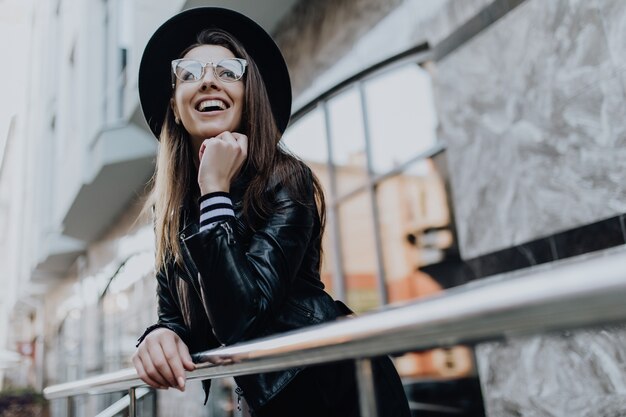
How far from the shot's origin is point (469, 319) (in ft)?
1.99

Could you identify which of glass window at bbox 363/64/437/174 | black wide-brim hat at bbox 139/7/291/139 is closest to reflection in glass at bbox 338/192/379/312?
glass window at bbox 363/64/437/174

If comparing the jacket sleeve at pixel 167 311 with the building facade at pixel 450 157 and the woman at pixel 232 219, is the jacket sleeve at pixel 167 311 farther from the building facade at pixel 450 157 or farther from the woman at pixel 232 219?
the building facade at pixel 450 157

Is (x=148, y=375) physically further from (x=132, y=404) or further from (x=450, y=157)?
(x=450, y=157)

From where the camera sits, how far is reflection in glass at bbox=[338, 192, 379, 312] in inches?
192

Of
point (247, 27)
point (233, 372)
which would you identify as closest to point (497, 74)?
point (247, 27)

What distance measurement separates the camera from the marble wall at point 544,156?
8.38 ft

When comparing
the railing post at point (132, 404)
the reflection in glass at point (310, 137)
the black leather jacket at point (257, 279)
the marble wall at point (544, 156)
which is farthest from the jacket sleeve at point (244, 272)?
the reflection in glass at point (310, 137)

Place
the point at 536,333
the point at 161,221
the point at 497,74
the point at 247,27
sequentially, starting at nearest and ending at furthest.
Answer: the point at 536,333
the point at 161,221
the point at 247,27
the point at 497,74

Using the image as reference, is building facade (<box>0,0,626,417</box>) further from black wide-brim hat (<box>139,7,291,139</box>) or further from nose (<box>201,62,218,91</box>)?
nose (<box>201,62,218,91</box>)

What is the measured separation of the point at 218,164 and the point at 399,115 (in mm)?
3628

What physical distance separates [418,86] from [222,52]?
311cm

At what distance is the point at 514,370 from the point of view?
2.93m

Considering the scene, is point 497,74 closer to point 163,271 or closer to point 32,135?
point 163,271

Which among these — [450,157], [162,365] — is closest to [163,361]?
[162,365]
